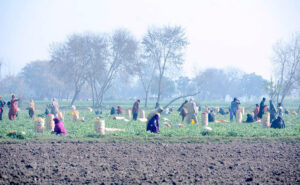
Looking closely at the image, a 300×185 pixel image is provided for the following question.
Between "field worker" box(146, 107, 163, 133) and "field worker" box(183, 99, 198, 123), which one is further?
"field worker" box(183, 99, 198, 123)

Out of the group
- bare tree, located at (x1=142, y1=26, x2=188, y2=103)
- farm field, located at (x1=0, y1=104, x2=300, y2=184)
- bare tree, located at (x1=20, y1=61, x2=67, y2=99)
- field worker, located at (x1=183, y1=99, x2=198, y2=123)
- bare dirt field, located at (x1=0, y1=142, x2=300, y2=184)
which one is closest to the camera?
bare dirt field, located at (x1=0, y1=142, x2=300, y2=184)

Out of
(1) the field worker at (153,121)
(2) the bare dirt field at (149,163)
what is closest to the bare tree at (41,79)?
(1) the field worker at (153,121)

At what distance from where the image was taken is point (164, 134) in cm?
1770

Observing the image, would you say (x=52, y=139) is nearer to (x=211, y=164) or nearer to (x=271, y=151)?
(x=211, y=164)

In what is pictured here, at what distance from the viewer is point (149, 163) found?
1166 centimetres

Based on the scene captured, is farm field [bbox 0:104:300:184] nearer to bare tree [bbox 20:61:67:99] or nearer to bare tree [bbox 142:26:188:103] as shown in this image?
bare tree [bbox 142:26:188:103]

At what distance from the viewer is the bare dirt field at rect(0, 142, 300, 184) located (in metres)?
9.70

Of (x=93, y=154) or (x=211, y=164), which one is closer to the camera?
(x=211, y=164)

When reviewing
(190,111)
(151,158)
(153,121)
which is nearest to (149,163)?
(151,158)

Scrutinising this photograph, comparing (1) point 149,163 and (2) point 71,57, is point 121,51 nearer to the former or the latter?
(2) point 71,57

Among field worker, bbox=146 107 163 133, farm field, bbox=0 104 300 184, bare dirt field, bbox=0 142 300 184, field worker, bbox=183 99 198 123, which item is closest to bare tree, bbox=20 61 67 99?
field worker, bbox=183 99 198 123

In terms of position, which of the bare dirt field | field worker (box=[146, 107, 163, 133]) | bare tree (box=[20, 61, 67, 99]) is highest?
bare tree (box=[20, 61, 67, 99])

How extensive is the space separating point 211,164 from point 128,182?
3289mm

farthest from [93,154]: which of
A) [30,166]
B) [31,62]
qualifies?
[31,62]
